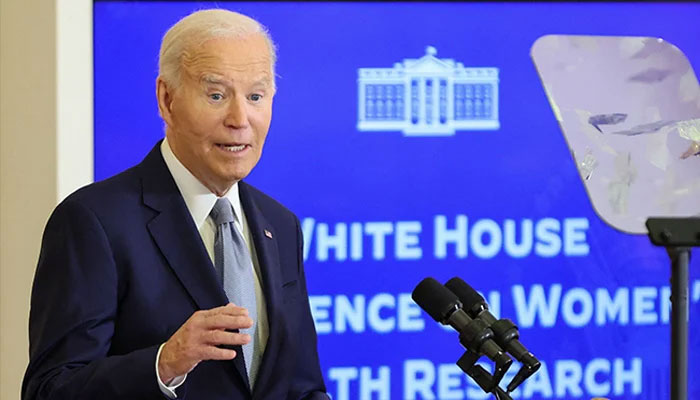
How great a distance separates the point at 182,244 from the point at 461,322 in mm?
544

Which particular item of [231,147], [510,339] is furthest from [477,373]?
[231,147]

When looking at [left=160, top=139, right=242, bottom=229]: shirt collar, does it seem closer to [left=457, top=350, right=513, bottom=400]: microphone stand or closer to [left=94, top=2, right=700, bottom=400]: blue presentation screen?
[left=457, top=350, right=513, bottom=400]: microphone stand

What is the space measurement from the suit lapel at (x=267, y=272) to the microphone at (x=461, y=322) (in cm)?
33

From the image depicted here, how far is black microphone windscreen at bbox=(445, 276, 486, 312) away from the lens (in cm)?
153

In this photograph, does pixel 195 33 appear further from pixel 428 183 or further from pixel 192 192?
pixel 428 183

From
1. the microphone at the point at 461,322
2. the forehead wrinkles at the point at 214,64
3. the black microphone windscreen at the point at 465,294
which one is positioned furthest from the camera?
the forehead wrinkles at the point at 214,64

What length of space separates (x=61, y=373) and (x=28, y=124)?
1.61 meters

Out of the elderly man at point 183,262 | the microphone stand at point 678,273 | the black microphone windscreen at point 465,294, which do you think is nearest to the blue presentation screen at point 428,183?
the elderly man at point 183,262

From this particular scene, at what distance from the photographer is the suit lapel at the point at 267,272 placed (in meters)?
1.77

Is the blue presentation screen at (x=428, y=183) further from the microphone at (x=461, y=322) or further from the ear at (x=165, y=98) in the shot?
the microphone at (x=461, y=322)

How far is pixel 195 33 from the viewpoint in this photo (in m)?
1.77

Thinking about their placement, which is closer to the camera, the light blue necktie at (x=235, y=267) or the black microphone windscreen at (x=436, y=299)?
the black microphone windscreen at (x=436, y=299)

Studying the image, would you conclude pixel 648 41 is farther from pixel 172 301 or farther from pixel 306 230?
pixel 172 301

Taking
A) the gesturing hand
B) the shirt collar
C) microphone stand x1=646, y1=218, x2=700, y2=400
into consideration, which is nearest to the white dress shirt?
the shirt collar
